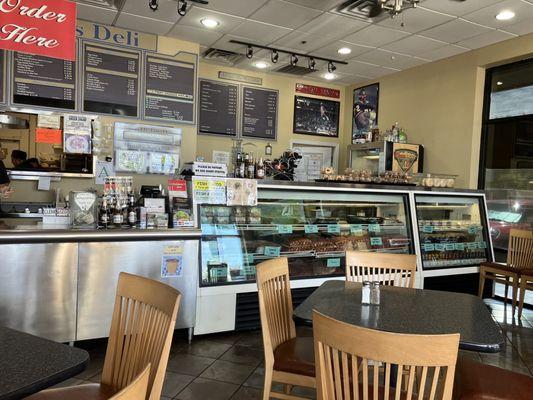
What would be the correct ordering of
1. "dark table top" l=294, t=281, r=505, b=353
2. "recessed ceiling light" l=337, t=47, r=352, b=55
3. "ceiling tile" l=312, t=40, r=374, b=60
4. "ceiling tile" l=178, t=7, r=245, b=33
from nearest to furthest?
"dark table top" l=294, t=281, r=505, b=353 < "ceiling tile" l=178, t=7, r=245, b=33 < "ceiling tile" l=312, t=40, r=374, b=60 < "recessed ceiling light" l=337, t=47, r=352, b=55

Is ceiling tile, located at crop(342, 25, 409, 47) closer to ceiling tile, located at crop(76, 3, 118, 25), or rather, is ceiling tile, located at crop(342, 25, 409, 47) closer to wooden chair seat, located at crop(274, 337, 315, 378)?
ceiling tile, located at crop(76, 3, 118, 25)

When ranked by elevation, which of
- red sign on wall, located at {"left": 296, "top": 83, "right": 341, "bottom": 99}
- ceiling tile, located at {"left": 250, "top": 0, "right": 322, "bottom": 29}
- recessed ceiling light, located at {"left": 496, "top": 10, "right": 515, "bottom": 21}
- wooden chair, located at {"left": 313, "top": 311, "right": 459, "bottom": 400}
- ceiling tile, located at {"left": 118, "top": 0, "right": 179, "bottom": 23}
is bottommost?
wooden chair, located at {"left": 313, "top": 311, "right": 459, "bottom": 400}

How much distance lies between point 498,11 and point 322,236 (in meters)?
2.88

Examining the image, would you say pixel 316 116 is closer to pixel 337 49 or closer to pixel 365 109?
pixel 365 109

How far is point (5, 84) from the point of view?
182 inches

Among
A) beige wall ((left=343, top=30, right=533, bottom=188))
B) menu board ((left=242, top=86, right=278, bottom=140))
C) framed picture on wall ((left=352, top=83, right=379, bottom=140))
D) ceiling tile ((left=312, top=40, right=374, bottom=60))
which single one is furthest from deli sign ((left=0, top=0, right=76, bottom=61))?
framed picture on wall ((left=352, top=83, right=379, bottom=140))

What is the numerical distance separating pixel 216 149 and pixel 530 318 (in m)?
4.51

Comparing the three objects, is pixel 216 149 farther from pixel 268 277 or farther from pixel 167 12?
pixel 268 277

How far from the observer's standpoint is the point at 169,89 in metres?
5.43

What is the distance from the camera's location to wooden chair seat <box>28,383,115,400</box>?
158cm

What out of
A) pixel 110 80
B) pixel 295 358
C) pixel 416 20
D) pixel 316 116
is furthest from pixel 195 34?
pixel 295 358

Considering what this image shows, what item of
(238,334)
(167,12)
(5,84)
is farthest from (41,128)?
(238,334)

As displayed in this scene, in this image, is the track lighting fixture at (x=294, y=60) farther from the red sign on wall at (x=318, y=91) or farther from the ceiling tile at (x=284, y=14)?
the red sign on wall at (x=318, y=91)

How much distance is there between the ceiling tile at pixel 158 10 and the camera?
4.36 metres
